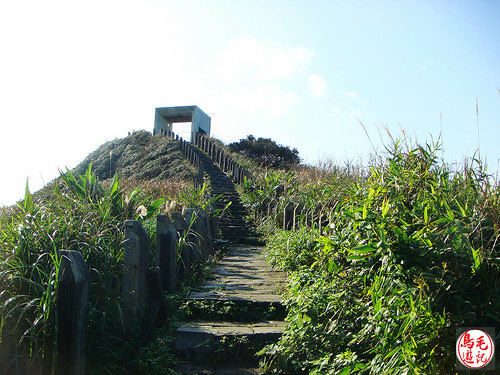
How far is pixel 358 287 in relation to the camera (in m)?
3.11

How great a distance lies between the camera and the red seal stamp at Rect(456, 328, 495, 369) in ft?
6.97

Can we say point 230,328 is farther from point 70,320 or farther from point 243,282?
point 70,320

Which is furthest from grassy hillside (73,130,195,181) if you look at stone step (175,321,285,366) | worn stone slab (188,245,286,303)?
stone step (175,321,285,366)

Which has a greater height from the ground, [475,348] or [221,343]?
[475,348]

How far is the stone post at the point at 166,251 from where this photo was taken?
431 cm

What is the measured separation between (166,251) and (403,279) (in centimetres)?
254

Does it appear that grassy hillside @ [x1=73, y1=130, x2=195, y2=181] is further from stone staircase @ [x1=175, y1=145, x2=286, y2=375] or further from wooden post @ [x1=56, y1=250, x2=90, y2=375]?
wooden post @ [x1=56, y1=250, x2=90, y2=375]

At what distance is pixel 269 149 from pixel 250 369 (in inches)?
1078

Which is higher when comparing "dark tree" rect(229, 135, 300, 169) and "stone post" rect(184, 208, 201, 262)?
"dark tree" rect(229, 135, 300, 169)

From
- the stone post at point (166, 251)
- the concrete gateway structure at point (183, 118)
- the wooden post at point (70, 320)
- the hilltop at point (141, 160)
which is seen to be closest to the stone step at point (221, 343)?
the stone post at point (166, 251)

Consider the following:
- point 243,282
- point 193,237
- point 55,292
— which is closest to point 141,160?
point 193,237

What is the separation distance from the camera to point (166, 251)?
4.33 meters

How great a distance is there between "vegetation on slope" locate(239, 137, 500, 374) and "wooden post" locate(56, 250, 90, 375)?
1.39m

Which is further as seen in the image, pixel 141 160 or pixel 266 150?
pixel 266 150
